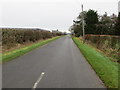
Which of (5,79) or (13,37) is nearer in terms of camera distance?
(5,79)

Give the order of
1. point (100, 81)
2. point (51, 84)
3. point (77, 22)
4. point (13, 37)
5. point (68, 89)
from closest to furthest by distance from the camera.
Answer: point (68, 89)
point (51, 84)
point (100, 81)
point (13, 37)
point (77, 22)

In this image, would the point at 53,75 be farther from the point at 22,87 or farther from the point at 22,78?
the point at 22,87

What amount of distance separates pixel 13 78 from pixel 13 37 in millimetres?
17495

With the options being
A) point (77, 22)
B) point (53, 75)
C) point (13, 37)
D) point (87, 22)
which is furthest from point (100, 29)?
point (53, 75)

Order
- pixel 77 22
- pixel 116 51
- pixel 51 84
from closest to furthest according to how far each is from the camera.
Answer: pixel 51 84
pixel 116 51
pixel 77 22

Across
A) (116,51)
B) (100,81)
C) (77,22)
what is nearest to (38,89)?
(100,81)

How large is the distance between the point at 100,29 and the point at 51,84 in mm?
62264

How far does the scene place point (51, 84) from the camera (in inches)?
241

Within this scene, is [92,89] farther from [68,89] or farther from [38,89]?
[38,89]

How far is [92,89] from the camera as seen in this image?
5656 mm

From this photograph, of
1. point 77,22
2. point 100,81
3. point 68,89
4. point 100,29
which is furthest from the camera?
point 77,22

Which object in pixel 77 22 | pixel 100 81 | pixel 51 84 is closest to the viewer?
pixel 51 84

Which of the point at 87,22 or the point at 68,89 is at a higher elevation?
the point at 87,22

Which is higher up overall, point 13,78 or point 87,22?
point 87,22
